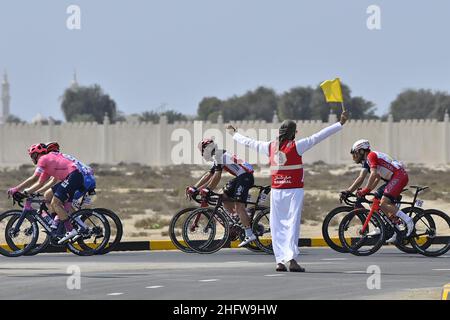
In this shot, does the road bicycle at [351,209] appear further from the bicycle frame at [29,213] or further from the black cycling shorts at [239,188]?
the bicycle frame at [29,213]

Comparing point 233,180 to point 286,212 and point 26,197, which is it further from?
point 286,212

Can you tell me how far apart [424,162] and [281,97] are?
233 feet

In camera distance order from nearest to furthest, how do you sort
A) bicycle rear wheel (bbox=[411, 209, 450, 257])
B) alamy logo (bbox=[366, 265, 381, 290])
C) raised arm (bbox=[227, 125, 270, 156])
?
1. alamy logo (bbox=[366, 265, 381, 290])
2. raised arm (bbox=[227, 125, 270, 156])
3. bicycle rear wheel (bbox=[411, 209, 450, 257])

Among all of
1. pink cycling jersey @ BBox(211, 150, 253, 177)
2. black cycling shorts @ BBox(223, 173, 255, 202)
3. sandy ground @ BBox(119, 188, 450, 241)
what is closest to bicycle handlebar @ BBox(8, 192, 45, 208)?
pink cycling jersey @ BBox(211, 150, 253, 177)

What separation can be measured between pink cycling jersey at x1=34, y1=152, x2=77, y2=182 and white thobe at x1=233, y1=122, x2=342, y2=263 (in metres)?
3.69

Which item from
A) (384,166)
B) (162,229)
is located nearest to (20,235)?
(384,166)

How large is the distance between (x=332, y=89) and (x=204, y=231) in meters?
4.13

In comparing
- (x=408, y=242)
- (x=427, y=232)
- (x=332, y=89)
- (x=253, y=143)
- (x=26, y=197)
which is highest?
(x=332, y=89)

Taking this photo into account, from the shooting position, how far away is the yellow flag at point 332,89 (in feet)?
52.3

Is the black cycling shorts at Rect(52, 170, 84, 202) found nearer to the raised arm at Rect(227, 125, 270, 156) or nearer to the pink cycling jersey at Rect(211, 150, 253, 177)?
the pink cycling jersey at Rect(211, 150, 253, 177)

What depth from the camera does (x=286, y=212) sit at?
52.1 ft

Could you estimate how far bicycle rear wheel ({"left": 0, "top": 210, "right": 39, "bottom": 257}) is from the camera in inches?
742
